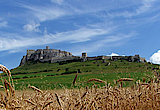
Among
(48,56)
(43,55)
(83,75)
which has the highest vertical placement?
(43,55)

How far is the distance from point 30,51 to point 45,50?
722 inches

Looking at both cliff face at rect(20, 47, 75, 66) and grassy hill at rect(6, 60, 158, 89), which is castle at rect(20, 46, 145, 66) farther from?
grassy hill at rect(6, 60, 158, 89)

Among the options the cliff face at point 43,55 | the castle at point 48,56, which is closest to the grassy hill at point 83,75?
the castle at point 48,56

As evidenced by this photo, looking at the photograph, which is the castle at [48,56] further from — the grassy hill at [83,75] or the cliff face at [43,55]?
the grassy hill at [83,75]

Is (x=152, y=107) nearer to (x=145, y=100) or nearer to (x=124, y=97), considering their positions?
(x=145, y=100)

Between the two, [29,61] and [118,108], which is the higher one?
[29,61]

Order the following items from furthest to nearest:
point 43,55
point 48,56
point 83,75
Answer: point 43,55 < point 48,56 < point 83,75

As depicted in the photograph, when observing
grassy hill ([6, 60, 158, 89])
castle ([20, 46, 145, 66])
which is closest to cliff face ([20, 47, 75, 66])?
castle ([20, 46, 145, 66])

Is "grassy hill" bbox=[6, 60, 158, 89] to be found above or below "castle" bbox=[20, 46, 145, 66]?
below

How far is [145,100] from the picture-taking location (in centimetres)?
384

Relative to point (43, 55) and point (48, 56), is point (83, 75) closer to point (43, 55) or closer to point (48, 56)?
point (48, 56)

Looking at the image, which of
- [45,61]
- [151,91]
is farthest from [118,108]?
[45,61]

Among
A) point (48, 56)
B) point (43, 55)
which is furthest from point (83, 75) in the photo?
point (43, 55)

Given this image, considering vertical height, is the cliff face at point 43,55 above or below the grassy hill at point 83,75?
above
